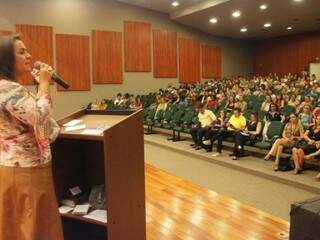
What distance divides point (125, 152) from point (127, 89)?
35.3 ft

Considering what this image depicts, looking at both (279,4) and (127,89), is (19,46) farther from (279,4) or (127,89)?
(127,89)

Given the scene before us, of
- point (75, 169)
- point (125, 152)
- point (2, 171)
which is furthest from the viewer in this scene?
point (75, 169)

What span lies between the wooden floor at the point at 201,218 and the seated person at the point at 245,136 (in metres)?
1.56

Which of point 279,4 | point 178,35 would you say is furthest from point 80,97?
point 279,4

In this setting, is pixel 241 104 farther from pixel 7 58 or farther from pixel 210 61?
pixel 210 61

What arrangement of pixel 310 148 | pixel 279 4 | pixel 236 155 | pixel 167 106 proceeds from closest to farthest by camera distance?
pixel 310 148
pixel 236 155
pixel 167 106
pixel 279 4

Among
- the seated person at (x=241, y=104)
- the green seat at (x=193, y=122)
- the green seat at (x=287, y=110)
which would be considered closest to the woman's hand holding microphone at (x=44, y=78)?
the green seat at (x=287, y=110)

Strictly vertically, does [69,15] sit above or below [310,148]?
above

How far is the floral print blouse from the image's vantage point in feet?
4.24

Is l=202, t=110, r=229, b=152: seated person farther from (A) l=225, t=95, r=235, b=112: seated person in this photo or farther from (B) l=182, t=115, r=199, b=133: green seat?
(A) l=225, t=95, r=235, b=112: seated person

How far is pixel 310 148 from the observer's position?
15.0 ft

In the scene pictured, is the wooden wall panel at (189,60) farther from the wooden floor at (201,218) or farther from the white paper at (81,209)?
the white paper at (81,209)

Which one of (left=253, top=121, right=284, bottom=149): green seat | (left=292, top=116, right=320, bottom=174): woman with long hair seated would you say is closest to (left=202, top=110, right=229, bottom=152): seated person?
(left=253, top=121, right=284, bottom=149): green seat

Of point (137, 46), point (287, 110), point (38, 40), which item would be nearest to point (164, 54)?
point (137, 46)
